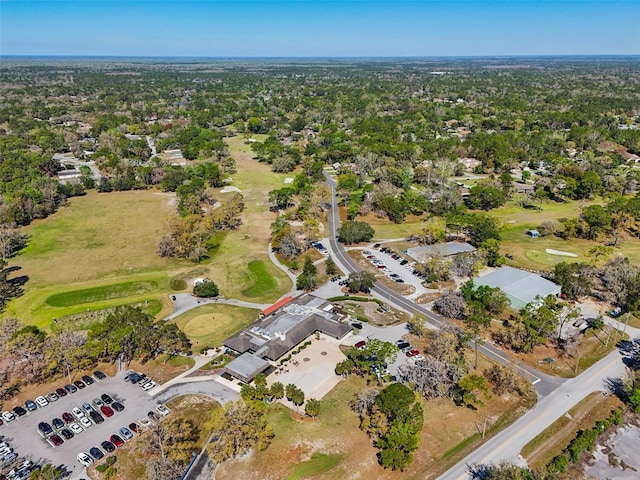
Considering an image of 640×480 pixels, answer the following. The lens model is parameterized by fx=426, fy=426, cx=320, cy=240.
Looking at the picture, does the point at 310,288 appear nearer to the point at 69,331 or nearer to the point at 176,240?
the point at 176,240

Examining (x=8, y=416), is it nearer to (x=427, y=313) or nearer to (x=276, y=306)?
(x=276, y=306)

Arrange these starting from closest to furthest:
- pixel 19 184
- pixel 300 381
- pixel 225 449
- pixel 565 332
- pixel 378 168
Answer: pixel 225 449
pixel 300 381
pixel 565 332
pixel 19 184
pixel 378 168

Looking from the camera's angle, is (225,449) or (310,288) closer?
(225,449)

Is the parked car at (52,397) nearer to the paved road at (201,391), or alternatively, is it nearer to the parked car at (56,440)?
the parked car at (56,440)

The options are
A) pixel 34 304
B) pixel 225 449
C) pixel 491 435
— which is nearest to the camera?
pixel 225 449

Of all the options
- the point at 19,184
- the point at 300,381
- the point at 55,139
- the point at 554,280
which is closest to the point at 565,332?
Answer: the point at 554,280

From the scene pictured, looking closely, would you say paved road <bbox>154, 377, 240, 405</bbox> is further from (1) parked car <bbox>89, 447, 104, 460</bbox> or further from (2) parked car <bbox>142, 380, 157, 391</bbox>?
(1) parked car <bbox>89, 447, 104, 460</bbox>

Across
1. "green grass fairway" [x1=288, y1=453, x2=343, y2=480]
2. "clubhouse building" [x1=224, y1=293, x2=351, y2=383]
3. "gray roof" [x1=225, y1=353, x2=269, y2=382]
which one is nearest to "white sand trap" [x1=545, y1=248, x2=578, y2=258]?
"clubhouse building" [x1=224, y1=293, x2=351, y2=383]
